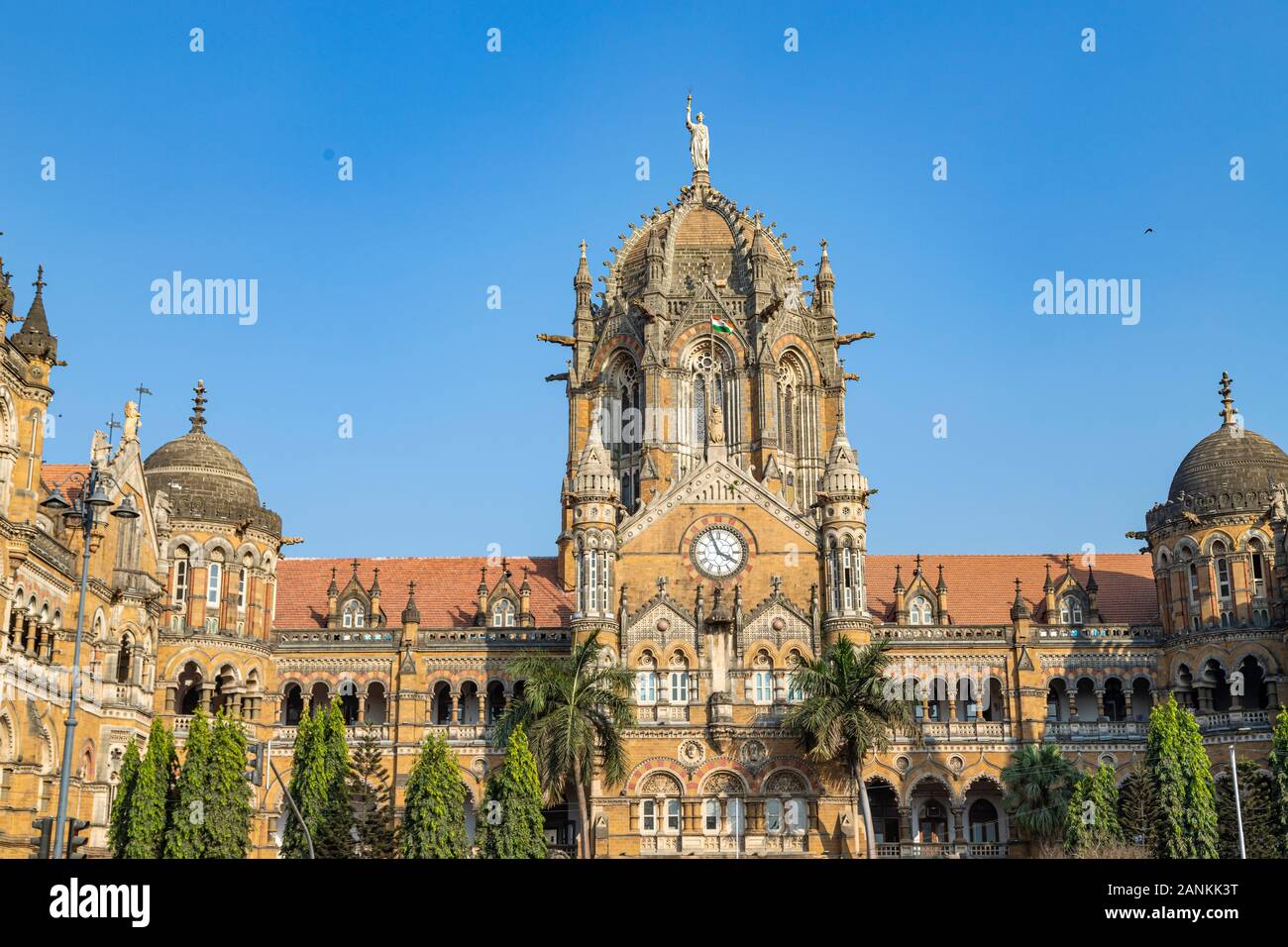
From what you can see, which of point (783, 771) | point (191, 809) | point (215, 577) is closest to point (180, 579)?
point (215, 577)

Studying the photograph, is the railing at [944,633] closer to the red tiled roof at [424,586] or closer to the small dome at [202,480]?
the red tiled roof at [424,586]

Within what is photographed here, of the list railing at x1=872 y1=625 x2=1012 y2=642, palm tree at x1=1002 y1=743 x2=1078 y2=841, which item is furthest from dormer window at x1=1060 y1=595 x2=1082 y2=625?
palm tree at x1=1002 y1=743 x2=1078 y2=841

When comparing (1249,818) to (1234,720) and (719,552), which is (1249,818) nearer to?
(1234,720)

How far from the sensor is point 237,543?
2596 inches

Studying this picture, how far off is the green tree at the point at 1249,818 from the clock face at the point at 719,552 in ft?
69.9

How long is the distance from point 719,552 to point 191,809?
2585 centimetres

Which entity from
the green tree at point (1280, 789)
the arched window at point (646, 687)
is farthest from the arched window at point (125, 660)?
the green tree at point (1280, 789)

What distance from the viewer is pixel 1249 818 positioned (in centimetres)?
5484

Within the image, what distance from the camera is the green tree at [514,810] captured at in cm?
5228

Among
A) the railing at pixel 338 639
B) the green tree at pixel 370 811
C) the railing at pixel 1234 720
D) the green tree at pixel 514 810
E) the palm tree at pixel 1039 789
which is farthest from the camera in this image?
the railing at pixel 338 639

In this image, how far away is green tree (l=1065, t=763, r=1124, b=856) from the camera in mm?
54250
